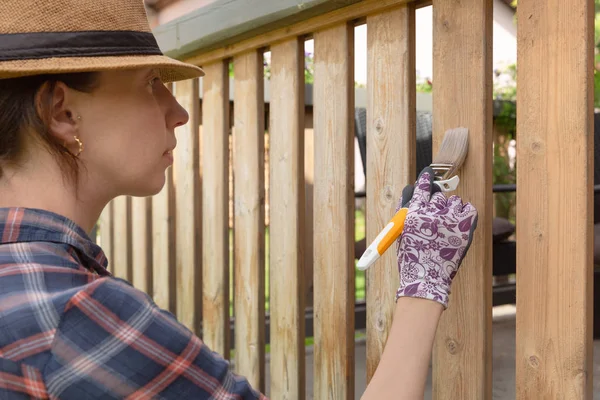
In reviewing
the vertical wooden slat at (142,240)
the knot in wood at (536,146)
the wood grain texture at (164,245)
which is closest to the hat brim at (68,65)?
the knot in wood at (536,146)

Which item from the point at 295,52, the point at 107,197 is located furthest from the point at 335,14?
the point at 107,197

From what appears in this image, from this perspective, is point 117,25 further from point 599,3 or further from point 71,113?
point 599,3

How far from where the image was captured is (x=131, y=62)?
110 cm

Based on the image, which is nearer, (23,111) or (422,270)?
(23,111)

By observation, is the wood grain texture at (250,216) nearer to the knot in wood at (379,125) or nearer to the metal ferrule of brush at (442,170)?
the knot in wood at (379,125)

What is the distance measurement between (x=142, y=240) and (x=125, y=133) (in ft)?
6.18

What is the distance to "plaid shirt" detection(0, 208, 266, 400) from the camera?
92 cm

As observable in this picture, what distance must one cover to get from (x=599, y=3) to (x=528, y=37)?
544 centimetres

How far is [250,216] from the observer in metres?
2.18

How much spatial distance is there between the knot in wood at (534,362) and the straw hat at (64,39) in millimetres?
900

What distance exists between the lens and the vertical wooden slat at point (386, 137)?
5.19 ft

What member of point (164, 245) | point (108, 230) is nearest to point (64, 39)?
point (164, 245)

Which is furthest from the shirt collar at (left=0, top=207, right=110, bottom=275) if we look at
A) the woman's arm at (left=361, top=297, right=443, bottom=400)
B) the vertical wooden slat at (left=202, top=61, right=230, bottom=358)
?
the vertical wooden slat at (left=202, top=61, right=230, bottom=358)

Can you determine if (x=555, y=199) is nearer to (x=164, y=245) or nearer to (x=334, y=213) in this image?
(x=334, y=213)
